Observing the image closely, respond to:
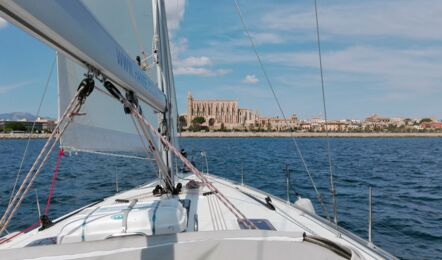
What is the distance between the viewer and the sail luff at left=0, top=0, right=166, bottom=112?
154 cm

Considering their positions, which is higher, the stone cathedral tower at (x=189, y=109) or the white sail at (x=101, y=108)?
the stone cathedral tower at (x=189, y=109)

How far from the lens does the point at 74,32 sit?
192 centimetres

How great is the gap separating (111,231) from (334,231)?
2477 mm

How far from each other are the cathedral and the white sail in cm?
14282

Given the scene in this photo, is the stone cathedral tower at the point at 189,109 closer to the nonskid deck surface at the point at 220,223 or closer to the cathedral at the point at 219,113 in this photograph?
the cathedral at the point at 219,113

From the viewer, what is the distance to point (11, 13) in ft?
4.95

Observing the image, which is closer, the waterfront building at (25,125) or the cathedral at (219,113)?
the waterfront building at (25,125)

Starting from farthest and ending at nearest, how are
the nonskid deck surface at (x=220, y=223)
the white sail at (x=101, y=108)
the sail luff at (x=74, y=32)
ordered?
the white sail at (x=101, y=108)
the nonskid deck surface at (x=220, y=223)
the sail luff at (x=74, y=32)

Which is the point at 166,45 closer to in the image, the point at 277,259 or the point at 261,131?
the point at 277,259

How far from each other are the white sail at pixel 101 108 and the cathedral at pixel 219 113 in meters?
143

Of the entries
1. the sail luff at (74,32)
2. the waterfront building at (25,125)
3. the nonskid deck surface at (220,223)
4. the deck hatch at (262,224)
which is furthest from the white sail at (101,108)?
the sail luff at (74,32)

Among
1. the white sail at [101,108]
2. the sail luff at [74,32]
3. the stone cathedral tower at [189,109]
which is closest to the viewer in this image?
the sail luff at [74,32]

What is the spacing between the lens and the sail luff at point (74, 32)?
5.04 ft

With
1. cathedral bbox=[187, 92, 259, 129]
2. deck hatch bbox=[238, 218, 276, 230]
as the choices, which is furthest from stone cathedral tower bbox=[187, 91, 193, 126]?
deck hatch bbox=[238, 218, 276, 230]
